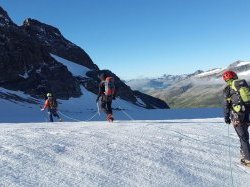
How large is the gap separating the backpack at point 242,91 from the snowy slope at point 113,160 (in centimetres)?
221

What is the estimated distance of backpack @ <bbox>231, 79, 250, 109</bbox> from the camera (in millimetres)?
12727

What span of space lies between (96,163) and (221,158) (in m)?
4.91

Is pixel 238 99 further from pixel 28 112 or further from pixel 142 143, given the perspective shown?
pixel 28 112

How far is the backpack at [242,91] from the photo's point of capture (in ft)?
41.8

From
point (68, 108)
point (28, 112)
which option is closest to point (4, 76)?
point (68, 108)

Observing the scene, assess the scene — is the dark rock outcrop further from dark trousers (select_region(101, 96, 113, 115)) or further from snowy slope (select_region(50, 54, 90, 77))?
dark trousers (select_region(101, 96, 113, 115))

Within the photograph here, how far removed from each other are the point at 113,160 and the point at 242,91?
462cm

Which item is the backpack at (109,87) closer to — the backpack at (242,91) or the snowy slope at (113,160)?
the snowy slope at (113,160)

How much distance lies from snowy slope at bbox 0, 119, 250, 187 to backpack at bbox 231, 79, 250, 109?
2209 mm

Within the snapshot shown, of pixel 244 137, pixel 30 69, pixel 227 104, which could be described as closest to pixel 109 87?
pixel 227 104

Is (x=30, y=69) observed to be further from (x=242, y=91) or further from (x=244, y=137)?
(x=242, y=91)

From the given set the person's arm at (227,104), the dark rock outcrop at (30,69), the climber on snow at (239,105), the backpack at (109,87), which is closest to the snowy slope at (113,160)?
the climber on snow at (239,105)

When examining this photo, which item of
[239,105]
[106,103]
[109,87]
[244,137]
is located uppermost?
[109,87]

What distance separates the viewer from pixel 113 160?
39.4ft
